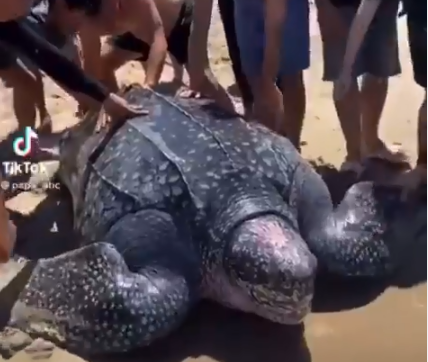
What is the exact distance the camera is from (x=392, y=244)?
0.98 meters

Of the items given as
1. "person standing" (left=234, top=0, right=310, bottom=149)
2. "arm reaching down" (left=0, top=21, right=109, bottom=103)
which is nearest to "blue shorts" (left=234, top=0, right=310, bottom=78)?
"person standing" (left=234, top=0, right=310, bottom=149)

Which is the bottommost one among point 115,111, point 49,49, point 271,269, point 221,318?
point 221,318

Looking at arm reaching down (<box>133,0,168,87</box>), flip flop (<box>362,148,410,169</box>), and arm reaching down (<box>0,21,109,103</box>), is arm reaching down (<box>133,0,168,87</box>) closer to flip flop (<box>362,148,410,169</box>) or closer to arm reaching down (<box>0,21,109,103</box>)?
arm reaching down (<box>0,21,109,103</box>)

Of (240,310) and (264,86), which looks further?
(264,86)

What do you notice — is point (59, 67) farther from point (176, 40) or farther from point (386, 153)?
point (386, 153)

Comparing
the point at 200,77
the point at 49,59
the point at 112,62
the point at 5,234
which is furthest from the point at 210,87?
the point at 5,234

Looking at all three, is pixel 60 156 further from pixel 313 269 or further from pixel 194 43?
pixel 313 269

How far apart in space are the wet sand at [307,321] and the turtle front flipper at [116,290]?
26 millimetres

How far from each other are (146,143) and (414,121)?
38 cm

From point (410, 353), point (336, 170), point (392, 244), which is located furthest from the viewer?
point (336, 170)

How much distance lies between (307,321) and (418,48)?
36cm

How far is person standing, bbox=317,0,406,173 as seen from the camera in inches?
36.9

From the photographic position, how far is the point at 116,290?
34.8 inches

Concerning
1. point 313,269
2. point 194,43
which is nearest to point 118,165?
point 194,43
